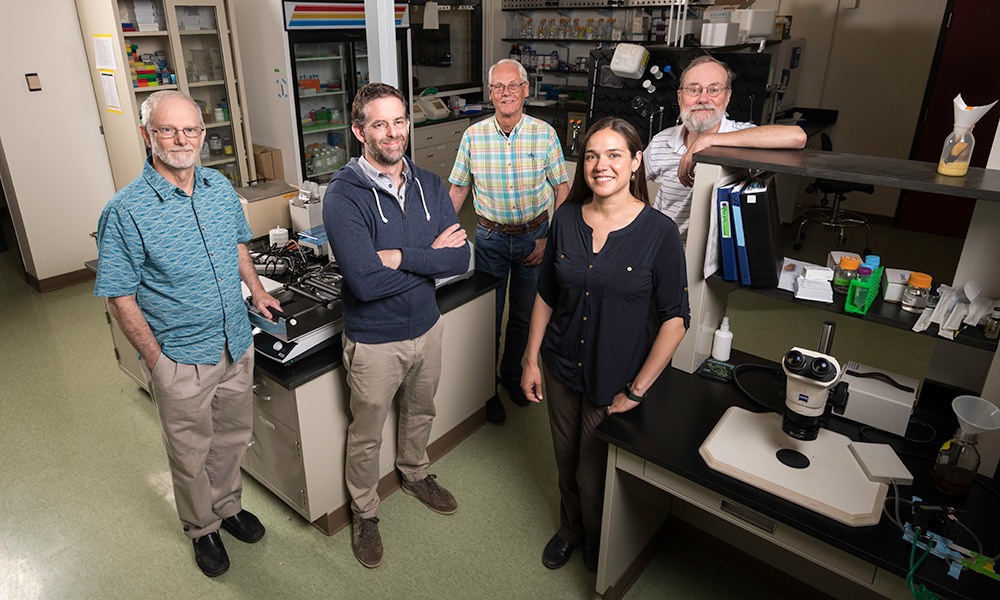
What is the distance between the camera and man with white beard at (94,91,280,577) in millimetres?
1829

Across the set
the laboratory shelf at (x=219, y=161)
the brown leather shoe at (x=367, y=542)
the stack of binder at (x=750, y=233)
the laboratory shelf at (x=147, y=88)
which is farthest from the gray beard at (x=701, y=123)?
the laboratory shelf at (x=219, y=161)

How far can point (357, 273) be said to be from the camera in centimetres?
196

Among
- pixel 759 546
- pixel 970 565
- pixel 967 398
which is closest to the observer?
pixel 970 565

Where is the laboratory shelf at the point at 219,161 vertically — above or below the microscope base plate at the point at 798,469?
above

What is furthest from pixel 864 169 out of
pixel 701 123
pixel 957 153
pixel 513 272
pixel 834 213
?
pixel 834 213

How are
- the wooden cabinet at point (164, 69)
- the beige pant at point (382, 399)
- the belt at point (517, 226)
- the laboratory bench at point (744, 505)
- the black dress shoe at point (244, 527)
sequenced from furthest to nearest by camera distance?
1. the wooden cabinet at point (164, 69)
2. the belt at point (517, 226)
3. the black dress shoe at point (244, 527)
4. the beige pant at point (382, 399)
5. the laboratory bench at point (744, 505)

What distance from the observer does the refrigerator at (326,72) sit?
16.9ft

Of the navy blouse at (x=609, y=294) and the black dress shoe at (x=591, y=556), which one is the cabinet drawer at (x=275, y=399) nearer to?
the navy blouse at (x=609, y=294)

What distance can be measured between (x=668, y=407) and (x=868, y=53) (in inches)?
222

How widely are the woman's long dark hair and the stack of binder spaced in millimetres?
237

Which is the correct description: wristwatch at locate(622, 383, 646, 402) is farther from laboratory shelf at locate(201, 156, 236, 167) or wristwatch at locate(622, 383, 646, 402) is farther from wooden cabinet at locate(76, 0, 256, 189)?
laboratory shelf at locate(201, 156, 236, 167)

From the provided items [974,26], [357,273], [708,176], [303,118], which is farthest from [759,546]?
[974,26]

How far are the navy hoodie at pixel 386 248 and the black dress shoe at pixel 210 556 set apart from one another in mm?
940

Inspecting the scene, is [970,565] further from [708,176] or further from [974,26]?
[974,26]
